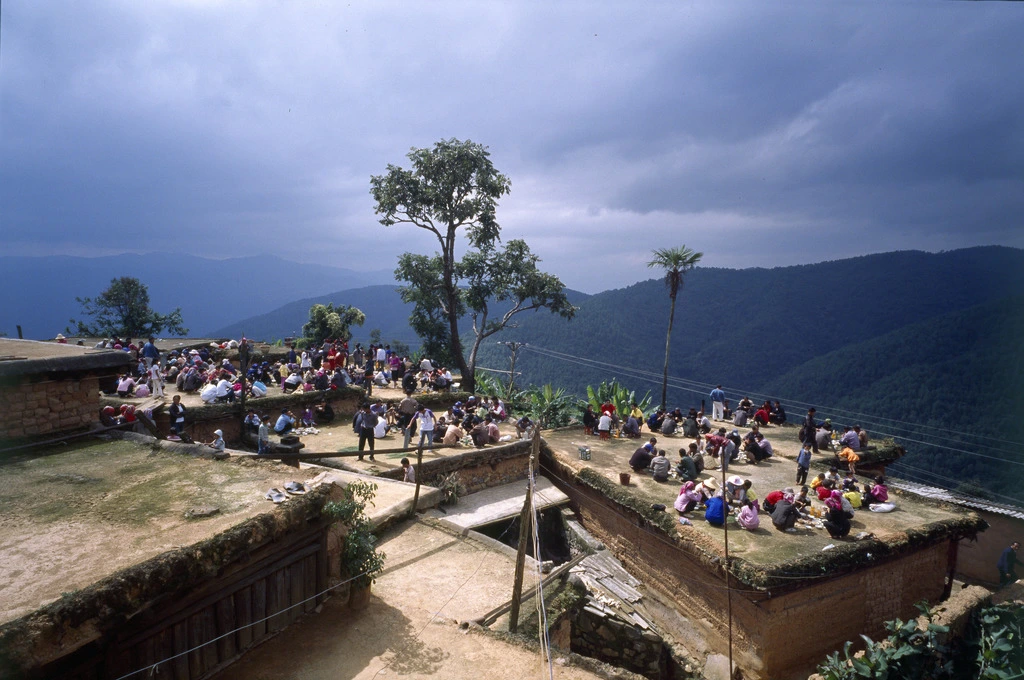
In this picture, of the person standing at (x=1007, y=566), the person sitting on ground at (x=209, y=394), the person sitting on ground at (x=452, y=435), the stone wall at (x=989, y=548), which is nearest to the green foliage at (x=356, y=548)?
the person sitting on ground at (x=452, y=435)

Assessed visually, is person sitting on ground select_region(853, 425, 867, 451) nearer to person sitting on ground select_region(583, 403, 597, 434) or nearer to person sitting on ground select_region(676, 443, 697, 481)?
person sitting on ground select_region(676, 443, 697, 481)

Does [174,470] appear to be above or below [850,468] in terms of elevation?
above

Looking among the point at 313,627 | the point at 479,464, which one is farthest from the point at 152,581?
the point at 479,464

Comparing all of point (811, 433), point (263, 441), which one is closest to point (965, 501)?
point (811, 433)

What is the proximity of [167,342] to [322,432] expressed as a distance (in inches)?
644

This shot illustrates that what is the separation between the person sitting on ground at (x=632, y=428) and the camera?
18.8 metres

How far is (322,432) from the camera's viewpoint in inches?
656

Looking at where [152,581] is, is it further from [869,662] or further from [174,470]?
[869,662]

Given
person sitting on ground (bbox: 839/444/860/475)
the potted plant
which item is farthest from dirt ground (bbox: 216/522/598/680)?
person sitting on ground (bbox: 839/444/860/475)

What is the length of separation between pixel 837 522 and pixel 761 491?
9.73 feet

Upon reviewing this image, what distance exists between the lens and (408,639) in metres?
7.48

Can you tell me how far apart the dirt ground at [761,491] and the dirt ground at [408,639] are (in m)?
4.78

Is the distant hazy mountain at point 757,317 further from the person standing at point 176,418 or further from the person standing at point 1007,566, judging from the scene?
the person standing at point 176,418

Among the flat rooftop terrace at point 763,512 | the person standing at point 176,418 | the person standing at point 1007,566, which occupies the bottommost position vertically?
the person standing at point 1007,566
